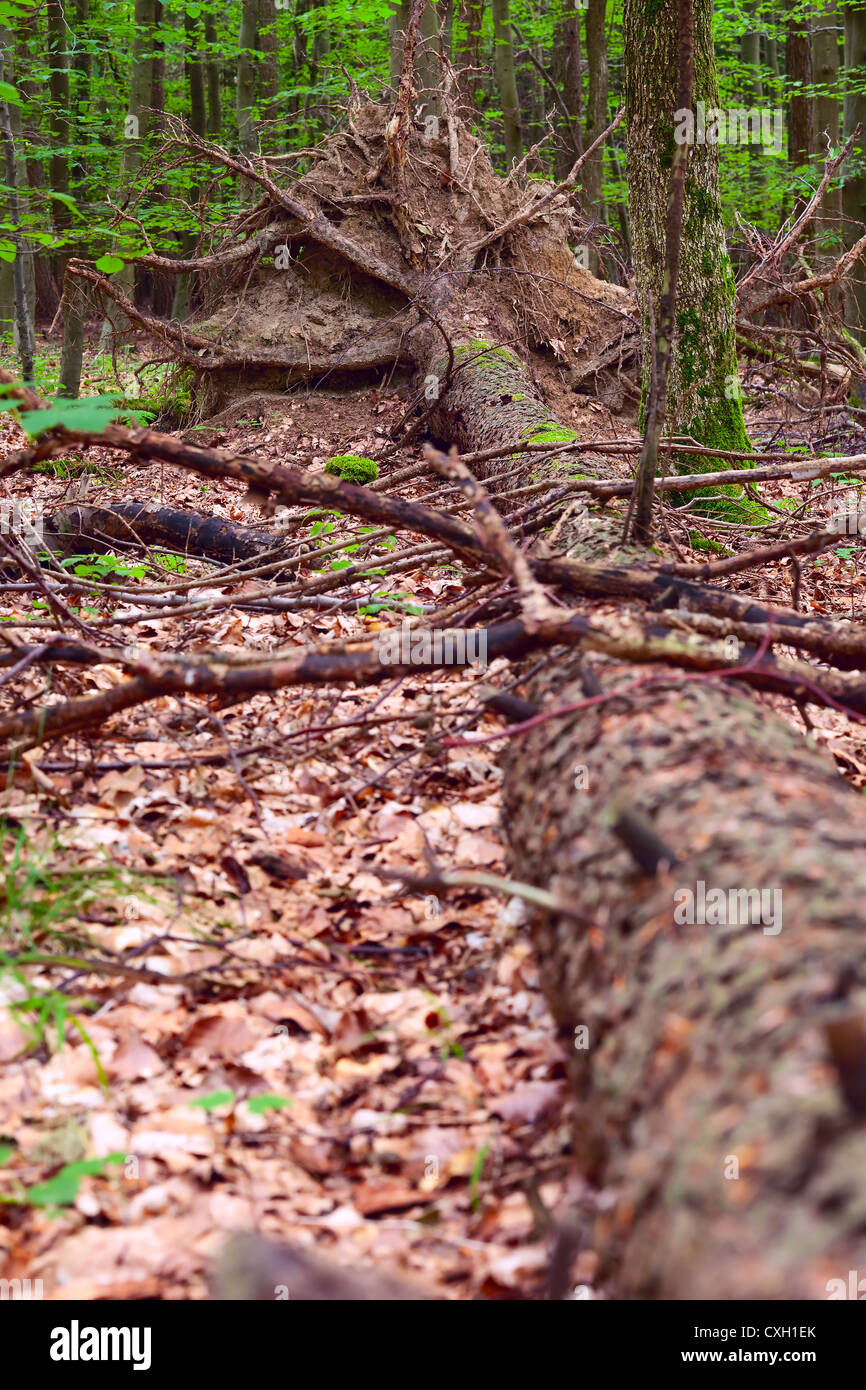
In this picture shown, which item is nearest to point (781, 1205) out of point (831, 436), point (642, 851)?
point (642, 851)

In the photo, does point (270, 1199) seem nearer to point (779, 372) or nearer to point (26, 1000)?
point (26, 1000)

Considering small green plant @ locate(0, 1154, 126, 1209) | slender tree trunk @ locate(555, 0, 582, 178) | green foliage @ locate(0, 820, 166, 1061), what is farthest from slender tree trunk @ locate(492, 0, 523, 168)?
small green plant @ locate(0, 1154, 126, 1209)

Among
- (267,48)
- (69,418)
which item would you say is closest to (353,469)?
(69,418)

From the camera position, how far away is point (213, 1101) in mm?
1896

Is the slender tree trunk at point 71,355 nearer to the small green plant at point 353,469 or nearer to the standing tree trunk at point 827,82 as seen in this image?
the small green plant at point 353,469

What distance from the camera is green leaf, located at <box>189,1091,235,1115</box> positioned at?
188 centimetres

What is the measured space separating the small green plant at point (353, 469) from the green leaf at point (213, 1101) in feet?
18.5

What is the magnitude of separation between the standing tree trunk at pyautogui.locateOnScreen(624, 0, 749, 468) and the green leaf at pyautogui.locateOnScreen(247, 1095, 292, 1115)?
389 centimetres

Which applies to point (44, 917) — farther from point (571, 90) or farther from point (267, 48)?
point (571, 90)

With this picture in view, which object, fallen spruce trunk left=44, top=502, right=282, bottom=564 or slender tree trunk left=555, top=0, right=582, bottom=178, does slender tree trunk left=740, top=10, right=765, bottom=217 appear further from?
fallen spruce trunk left=44, top=502, right=282, bottom=564

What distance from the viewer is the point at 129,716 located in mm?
3479

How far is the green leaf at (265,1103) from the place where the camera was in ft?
6.09

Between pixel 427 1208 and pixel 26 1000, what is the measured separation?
99cm

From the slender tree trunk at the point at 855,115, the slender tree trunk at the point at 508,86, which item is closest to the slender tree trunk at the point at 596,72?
the slender tree trunk at the point at 508,86
